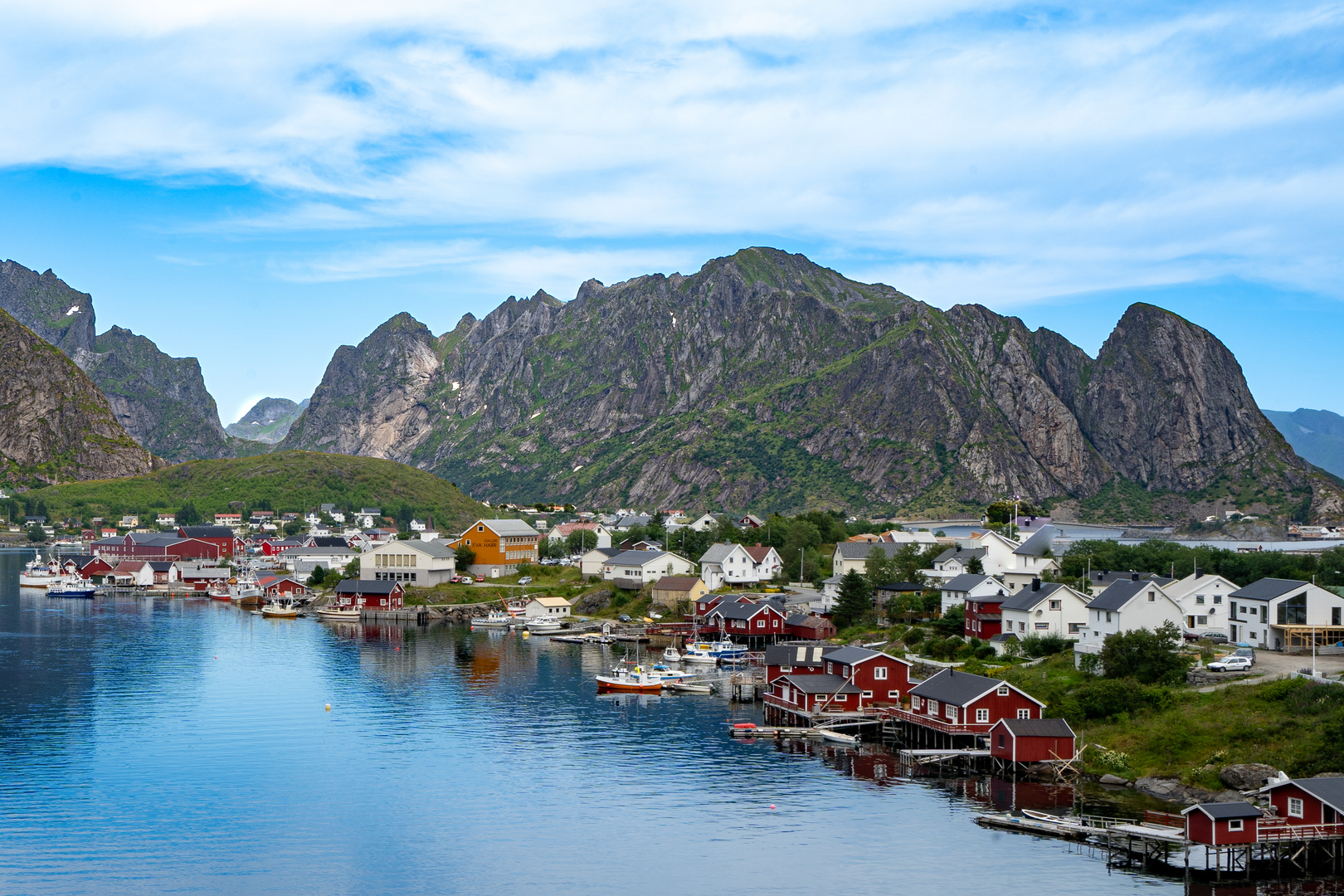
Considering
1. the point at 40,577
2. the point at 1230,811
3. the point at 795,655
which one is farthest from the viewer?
the point at 40,577

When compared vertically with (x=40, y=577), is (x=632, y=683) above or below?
below

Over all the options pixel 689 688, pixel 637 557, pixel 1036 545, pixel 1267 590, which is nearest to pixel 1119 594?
pixel 1267 590

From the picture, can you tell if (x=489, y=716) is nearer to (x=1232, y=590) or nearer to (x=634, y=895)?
(x=634, y=895)

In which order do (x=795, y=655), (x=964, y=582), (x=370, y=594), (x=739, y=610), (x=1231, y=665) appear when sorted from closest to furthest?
(x=1231, y=665) < (x=795, y=655) < (x=964, y=582) < (x=739, y=610) < (x=370, y=594)

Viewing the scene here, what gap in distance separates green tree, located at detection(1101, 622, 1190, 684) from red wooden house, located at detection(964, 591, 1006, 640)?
18.1 m

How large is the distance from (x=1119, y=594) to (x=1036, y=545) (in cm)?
5587

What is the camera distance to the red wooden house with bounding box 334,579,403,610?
462ft

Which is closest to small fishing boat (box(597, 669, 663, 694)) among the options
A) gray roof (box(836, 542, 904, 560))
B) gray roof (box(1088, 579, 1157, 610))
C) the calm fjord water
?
the calm fjord water

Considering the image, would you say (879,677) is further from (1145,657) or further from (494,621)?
(494,621)

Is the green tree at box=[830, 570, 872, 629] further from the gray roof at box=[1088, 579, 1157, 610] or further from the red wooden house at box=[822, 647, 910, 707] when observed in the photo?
the gray roof at box=[1088, 579, 1157, 610]

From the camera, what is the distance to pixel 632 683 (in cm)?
8775

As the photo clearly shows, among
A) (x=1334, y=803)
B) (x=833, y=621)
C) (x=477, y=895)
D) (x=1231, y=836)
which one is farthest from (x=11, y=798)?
(x=833, y=621)

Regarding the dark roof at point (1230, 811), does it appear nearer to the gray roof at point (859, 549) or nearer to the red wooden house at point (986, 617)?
the red wooden house at point (986, 617)

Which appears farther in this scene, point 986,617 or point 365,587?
point 365,587
